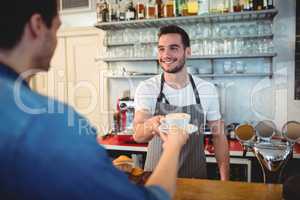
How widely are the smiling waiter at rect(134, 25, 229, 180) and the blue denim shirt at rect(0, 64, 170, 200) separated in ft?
4.32

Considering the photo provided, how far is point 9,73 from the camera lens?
1.72ft

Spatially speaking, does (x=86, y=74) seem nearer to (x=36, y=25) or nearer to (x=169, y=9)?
(x=169, y=9)

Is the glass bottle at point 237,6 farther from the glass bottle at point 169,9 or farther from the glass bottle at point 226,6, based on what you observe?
the glass bottle at point 169,9

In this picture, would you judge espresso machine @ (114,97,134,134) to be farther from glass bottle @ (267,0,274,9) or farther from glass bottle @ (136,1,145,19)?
glass bottle @ (267,0,274,9)

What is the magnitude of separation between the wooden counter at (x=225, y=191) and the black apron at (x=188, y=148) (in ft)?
1.73

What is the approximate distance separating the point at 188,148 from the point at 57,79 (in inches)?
99.1

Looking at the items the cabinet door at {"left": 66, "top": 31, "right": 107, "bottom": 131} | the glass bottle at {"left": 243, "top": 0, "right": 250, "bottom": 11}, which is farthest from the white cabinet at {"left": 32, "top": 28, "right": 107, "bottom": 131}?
the glass bottle at {"left": 243, "top": 0, "right": 250, "bottom": 11}

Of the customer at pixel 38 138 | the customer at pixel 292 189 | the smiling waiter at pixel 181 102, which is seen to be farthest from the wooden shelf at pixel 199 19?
the customer at pixel 38 138

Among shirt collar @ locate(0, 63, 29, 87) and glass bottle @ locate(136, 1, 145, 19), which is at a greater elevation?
glass bottle @ locate(136, 1, 145, 19)

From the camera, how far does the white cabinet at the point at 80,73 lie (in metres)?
3.59

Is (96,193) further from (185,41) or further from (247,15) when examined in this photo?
(247,15)

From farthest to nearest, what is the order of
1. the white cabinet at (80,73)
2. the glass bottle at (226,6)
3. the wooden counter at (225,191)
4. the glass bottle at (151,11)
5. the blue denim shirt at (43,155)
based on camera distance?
the white cabinet at (80,73), the glass bottle at (151,11), the glass bottle at (226,6), the wooden counter at (225,191), the blue denim shirt at (43,155)

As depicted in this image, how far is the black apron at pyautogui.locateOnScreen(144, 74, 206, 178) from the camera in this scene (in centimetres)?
185

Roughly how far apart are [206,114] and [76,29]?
7.58 ft
